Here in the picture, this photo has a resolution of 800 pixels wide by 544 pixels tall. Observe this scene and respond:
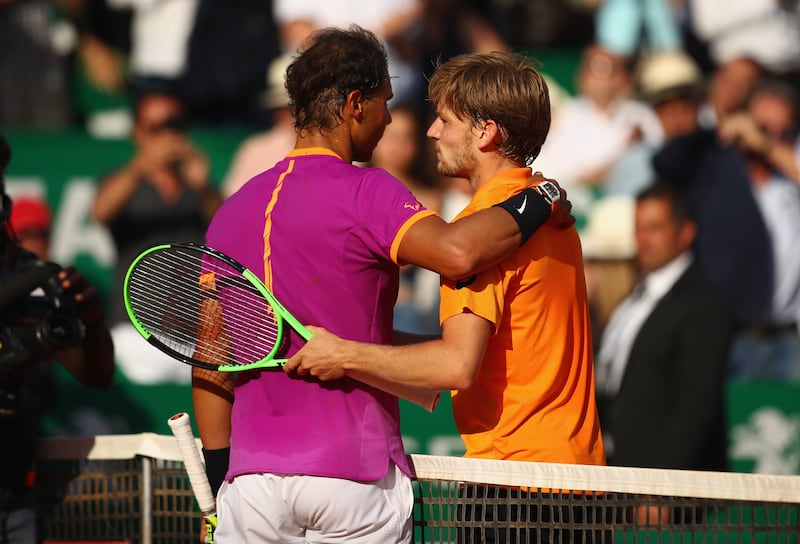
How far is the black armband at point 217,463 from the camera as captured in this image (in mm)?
3717

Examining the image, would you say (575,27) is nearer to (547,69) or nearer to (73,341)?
(547,69)

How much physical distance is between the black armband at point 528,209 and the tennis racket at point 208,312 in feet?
1.82

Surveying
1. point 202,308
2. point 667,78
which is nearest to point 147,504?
point 202,308

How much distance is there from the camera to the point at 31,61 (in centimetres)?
1024

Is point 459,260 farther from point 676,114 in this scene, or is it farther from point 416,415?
point 676,114

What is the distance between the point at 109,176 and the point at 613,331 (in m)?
3.85

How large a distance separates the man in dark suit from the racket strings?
14.3 ft

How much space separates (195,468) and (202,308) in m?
0.50

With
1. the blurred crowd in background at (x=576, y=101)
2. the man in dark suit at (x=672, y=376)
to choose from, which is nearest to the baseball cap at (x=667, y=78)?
the blurred crowd in background at (x=576, y=101)

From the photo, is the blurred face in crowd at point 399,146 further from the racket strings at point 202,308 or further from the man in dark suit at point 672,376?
the racket strings at point 202,308

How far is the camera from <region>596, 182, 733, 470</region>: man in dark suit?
7559 mm

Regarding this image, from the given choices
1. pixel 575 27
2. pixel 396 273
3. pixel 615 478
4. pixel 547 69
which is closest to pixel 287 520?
pixel 396 273

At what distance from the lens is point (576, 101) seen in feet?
31.2

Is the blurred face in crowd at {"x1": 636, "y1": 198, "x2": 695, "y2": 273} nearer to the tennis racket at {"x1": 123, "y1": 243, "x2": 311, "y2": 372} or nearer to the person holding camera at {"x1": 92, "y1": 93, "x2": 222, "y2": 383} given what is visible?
the person holding camera at {"x1": 92, "y1": 93, "x2": 222, "y2": 383}
